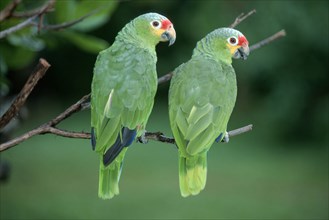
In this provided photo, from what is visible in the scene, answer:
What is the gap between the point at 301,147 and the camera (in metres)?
6.17

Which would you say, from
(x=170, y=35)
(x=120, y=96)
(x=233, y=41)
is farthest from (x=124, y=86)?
(x=233, y=41)

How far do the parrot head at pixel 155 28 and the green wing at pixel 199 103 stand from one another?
0.23 ft

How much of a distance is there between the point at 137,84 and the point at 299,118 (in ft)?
15.8

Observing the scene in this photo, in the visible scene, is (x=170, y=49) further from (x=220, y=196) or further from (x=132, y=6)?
(x=220, y=196)

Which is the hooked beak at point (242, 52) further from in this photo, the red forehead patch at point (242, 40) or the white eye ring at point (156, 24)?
the white eye ring at point (156, 24)

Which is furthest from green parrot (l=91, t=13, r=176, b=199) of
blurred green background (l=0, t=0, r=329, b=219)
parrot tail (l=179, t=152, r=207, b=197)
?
blurred green background (l=0, t=0, r=329, b=219)

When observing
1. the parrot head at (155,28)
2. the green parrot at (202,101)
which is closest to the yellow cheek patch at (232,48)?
the green parrot at (202,101)

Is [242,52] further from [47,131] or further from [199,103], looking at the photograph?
[47,131]

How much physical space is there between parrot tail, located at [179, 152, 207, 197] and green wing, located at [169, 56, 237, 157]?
35mm

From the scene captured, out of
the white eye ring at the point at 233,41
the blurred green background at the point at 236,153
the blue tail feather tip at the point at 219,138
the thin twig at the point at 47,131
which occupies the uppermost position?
the white eye ring at the point at 233,41

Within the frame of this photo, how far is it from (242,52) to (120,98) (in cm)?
25

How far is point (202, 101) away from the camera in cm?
115

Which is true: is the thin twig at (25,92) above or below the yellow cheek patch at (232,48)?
below

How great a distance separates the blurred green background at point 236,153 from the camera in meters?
4.76
